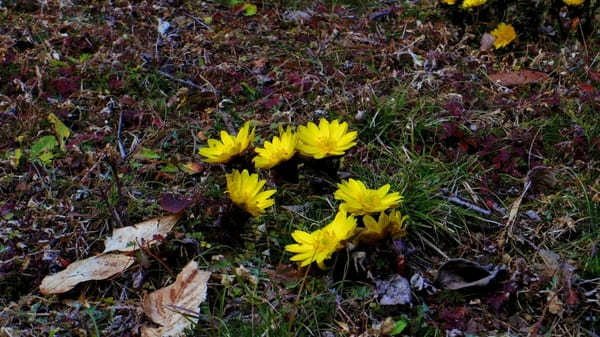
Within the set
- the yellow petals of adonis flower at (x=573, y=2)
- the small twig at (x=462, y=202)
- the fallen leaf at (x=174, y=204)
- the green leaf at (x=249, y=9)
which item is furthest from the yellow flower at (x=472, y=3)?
the fallen leaf at (x=174, y=204)

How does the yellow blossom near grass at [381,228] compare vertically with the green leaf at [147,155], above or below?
above

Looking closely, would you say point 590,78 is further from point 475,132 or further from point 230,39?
point 230,39

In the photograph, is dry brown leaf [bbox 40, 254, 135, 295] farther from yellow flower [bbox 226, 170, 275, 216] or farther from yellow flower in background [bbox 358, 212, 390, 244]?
yellow flower in background [bbox 358, 212, 390, 244]

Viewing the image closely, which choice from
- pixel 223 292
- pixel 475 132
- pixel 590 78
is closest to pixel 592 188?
pixel 475 132

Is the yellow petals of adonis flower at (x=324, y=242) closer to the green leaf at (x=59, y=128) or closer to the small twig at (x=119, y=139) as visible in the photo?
the small twig at (x=119, y=139)

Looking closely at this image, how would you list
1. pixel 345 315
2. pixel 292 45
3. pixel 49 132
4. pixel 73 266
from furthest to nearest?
pixel 292 45
pixel 49 132
pixel 73 266
pixel 345 315

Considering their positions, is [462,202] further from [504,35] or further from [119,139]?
[119,139]
